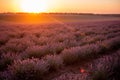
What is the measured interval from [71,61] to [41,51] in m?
1.31

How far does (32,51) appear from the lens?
643cm

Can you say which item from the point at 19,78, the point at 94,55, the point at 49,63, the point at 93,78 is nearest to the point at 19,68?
the point at 19,78

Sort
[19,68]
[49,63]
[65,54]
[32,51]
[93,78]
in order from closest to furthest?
1. [93,78]
2. [19,68]
3. [49,63]
4. [65,54]
5. [32,51]

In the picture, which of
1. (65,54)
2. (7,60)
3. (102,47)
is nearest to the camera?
(7,60)

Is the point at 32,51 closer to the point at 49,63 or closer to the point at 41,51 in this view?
the point at 41,51

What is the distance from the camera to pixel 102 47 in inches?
288

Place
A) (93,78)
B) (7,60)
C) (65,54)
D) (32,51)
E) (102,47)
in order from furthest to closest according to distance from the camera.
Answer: (102,47) < (32,51) < (65,54) < (7,60) < (93,78)

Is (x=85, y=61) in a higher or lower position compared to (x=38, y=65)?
lower

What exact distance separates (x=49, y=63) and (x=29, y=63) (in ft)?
2.62

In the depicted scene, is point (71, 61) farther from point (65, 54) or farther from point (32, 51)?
point (32, 51)

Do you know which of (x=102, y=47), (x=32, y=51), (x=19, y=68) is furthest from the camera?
(x=102, y=47)

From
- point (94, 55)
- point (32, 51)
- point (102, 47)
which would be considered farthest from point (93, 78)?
point (102, 47)

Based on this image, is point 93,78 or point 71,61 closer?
point 93,78

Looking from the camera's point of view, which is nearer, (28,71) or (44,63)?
(28,71)
